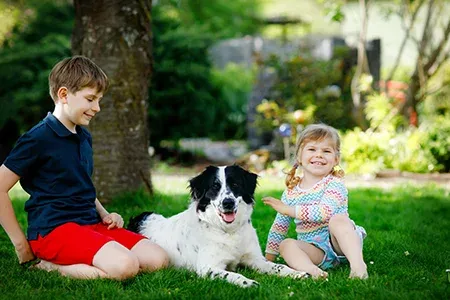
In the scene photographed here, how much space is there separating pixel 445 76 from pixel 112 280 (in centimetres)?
1091

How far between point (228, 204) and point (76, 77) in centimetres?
117

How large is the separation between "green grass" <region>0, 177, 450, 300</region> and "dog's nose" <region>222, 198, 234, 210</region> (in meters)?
0.42

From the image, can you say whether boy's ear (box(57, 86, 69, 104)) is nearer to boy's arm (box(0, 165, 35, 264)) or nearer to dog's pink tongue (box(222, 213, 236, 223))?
boy's arm (box(0, 165, 35, 264))

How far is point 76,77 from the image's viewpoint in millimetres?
3863

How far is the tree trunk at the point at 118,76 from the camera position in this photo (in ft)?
19.6

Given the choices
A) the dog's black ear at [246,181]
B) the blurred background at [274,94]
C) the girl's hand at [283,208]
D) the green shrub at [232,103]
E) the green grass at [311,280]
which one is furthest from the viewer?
the green shrub at [232,103]

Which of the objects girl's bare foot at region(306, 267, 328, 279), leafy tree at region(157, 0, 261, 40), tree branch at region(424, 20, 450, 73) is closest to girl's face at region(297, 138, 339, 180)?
girl's bare foot at region(306, 267, 328, 279)

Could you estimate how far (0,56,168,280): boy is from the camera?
3736 mm

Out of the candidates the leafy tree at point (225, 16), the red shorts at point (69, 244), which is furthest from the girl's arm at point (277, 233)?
the leafy tree at point (225, 16)

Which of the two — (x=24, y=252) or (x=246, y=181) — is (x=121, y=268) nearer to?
(x=24, y=252)

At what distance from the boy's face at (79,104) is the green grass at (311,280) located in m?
0.93

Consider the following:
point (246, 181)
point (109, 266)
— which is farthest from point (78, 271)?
point (246, 181)

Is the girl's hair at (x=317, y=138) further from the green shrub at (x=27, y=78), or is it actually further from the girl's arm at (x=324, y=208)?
the green shrub at (x=27, y=78)

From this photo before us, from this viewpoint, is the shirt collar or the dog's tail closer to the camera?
the shirt collar
